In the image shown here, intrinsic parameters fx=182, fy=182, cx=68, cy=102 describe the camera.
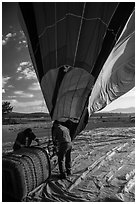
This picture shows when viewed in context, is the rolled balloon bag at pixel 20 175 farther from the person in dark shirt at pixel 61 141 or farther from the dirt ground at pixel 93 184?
the person in dark shirt at pixel 61 141

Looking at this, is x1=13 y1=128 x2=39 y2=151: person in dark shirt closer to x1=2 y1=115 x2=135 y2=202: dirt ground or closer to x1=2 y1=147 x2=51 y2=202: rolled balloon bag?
x1=2 y1=147 x2=51 y2=202: rolled balloon bag

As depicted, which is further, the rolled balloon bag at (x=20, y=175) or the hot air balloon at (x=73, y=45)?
the hot air balloon at (x=73, y=45)


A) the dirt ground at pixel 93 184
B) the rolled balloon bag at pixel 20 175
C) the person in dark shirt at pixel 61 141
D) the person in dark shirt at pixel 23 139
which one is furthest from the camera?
the person in dark shirt at pixel 23 139

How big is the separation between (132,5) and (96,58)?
95 cm

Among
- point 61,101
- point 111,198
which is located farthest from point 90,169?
point 61,101

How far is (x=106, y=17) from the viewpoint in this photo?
8.87 ft

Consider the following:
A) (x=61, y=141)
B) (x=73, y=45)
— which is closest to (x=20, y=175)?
(x=61, y=141)

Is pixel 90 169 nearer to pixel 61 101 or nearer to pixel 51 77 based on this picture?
pixel 61 101

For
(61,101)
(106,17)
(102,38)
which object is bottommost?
(61,101)

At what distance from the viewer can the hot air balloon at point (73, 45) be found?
8.63 ft

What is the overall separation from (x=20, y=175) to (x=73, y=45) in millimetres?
1995

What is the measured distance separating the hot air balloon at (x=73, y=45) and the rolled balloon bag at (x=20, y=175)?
0.93 metres

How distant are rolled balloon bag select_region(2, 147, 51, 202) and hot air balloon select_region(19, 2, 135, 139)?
0.93 meters

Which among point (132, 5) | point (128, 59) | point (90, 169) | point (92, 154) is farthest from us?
point (92, 154)
